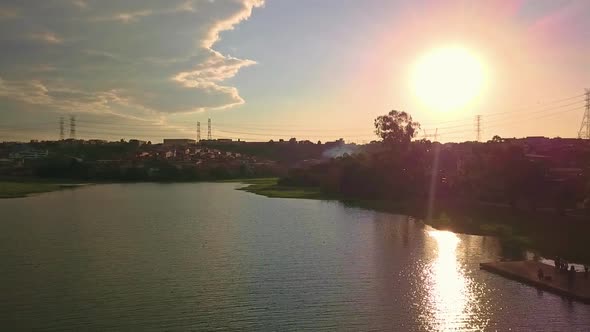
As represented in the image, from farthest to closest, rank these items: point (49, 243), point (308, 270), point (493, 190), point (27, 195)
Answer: point (27, 195), point (493, 190), point (49, 243), point (308, 270)

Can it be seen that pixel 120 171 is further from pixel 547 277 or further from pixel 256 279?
pixel 547 277

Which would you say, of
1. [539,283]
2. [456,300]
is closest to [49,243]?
[456,300]

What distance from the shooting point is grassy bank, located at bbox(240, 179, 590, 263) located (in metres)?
55.5

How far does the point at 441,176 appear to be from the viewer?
369 ft

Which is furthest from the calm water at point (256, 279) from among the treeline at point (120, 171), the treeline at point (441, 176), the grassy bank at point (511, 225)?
the treeline at point (120, 171)

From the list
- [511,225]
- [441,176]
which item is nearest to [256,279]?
[511,225]

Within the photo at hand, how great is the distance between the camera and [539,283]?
130ft

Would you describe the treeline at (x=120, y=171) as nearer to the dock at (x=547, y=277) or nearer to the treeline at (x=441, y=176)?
the treeline at (x=441, y=176)

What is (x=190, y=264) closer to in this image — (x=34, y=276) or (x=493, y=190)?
(x=34, y=276)

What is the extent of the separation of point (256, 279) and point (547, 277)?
21.5 m

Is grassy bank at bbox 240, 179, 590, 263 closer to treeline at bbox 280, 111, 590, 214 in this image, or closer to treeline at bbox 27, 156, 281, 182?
treeline at bbox 280, 111, 590, 214

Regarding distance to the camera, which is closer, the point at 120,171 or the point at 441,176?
the point at 441,176

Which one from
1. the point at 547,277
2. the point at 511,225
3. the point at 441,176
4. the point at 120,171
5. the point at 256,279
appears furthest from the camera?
the point at 120,171

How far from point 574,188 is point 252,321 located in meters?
64.8
